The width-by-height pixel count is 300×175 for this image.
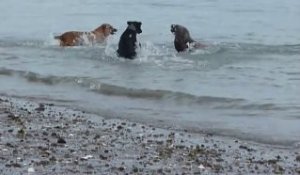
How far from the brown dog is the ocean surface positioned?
24 centimetres

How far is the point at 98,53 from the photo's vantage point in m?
16.7

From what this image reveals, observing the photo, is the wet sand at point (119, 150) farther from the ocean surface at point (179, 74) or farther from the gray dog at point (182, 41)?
the gray dog at point (182, 41)

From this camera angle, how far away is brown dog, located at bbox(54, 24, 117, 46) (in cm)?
1758

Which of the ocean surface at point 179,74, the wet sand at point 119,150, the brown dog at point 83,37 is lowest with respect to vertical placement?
the wet sand at point 119,150

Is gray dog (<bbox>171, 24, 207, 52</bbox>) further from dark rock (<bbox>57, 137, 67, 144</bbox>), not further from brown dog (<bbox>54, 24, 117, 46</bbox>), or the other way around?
dark rock (<bbox>57, 137, 67, 144</bbox>)

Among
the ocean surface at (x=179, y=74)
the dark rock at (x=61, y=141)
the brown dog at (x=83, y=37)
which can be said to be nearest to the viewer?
the dark rock at (x=61, y=141)

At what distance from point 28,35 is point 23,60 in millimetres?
4864

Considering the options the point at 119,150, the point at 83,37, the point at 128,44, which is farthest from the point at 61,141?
the point at 83,37

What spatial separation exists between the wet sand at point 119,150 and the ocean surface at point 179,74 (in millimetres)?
602

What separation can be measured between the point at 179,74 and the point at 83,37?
14.4ft

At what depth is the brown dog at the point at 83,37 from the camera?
57.7 feet

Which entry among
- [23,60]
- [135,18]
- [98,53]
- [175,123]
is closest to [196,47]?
[98,53]

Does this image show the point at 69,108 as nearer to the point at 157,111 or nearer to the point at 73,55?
the point at 157,111

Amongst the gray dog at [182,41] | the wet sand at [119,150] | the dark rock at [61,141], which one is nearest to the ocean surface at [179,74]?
the gray dog at [182,41]
